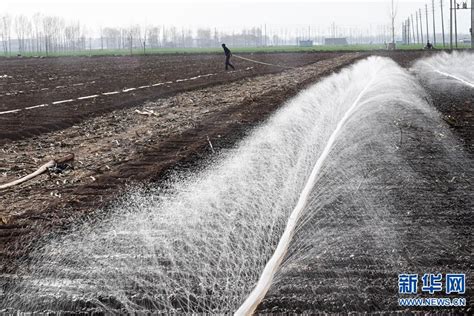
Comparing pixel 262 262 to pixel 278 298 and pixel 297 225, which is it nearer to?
pixel 278 298

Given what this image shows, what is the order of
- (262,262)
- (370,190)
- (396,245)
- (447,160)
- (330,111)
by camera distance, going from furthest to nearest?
(330,111)
(447,160)
(370,190)
(396,245)
(262,262)

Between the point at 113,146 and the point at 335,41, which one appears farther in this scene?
the point at 335,41

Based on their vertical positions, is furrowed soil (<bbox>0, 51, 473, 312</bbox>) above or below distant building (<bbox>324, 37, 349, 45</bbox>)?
below

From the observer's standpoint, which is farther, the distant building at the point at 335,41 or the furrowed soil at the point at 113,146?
the distant building at the point at 335,41

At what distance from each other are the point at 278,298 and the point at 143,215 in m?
2.04

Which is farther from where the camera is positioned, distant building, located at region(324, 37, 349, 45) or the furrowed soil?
distant building, located at region(324, 37, 349, 45)

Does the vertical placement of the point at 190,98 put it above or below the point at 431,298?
above

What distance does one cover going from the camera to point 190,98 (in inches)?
720

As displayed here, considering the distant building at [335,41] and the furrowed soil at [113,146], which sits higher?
the distant building at [335,41]

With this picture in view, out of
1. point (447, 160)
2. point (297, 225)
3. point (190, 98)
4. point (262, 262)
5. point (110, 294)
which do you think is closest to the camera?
point (110, 294)

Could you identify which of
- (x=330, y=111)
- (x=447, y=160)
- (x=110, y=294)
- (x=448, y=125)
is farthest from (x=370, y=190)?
(x=330, y=111)

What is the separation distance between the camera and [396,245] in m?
4.51

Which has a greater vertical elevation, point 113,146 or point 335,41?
point 335,41

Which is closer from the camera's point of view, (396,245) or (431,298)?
(431,298)
